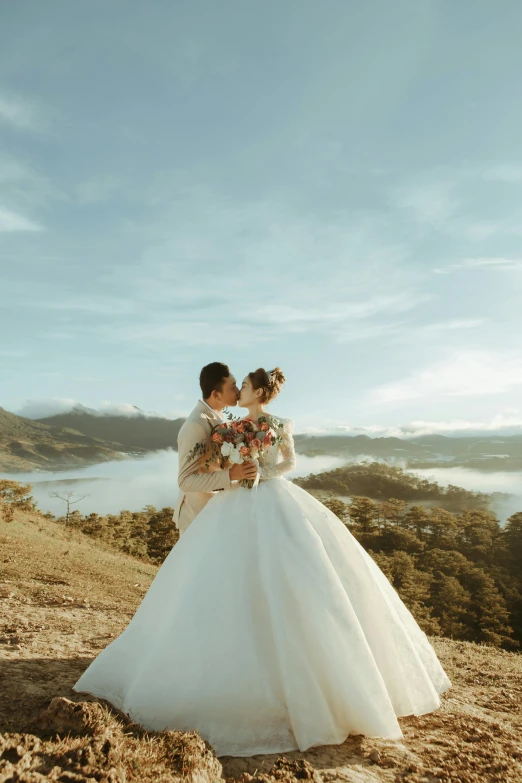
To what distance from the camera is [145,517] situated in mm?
41562

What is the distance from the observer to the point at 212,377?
18.2 ft

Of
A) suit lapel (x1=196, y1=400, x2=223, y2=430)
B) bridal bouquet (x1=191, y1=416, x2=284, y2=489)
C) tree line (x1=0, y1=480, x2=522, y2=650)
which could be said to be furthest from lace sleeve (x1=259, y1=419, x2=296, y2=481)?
tree line (x1=0, y1=480, x2=522, y2=650)

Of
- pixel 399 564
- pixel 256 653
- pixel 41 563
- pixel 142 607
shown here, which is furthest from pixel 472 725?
pixel 399 564

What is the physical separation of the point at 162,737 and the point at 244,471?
2147 mm

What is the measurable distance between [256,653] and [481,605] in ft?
120

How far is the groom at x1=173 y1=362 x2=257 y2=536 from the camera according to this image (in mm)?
4867

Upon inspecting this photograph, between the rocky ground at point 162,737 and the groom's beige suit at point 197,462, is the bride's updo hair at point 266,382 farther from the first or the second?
the rocky ground at point 162,737

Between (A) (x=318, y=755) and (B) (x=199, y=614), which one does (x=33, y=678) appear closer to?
(B) (x=199, y=614)

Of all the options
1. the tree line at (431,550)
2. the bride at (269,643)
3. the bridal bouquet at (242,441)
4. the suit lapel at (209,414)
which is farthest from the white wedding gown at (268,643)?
the tree line at (431,550)

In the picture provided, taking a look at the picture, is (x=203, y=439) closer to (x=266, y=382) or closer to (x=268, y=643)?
(x=266, y=382)

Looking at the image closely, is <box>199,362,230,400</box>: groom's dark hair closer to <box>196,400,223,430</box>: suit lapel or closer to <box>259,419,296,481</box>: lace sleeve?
<box>196,400,223,430</box>: suit lapel

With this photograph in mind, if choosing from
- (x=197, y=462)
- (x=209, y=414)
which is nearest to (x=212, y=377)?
(x=209, y=414)

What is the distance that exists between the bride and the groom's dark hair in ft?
4.17

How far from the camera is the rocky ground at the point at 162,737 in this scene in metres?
3.04
